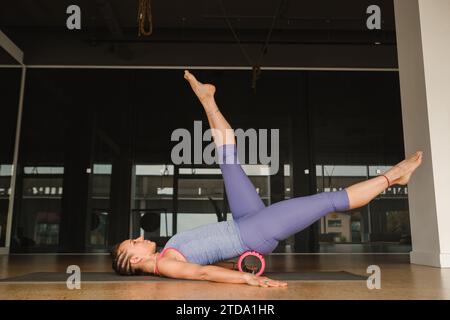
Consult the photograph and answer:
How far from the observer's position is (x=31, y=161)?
6.44 m

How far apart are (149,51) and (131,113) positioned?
3.35ft

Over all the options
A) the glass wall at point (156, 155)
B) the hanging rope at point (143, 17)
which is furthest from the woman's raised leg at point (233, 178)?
the glass wall at point (156, 155)

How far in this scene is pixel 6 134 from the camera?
6113mm

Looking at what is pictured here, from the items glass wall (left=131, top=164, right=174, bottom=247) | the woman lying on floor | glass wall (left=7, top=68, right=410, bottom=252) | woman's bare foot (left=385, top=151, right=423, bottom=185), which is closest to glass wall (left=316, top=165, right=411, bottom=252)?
glass wall (left=7, top=68, right=410, bottom=252)

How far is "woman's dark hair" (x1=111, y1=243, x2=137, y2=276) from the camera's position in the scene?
230cm

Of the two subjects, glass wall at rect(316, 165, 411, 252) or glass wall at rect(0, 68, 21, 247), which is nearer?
glass wall at rect(0, 68, 21, 247)

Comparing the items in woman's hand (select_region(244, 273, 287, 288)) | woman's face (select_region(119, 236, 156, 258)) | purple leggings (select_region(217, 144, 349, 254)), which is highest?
purple leggings (select_region(217, 144, 349, 254))

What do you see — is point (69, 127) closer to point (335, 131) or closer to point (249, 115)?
point (249, 115)

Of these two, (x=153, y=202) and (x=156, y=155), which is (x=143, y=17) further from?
(x=153, y=202)

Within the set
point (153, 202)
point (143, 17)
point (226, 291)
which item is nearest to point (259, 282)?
point (226, 291)

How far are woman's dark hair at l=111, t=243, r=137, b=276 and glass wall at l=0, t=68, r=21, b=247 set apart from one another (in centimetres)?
438

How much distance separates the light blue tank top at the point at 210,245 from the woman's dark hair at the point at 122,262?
231mm

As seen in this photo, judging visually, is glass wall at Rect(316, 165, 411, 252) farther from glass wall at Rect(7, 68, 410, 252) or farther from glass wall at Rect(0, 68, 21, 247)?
glass wall at Rect(0, 68, 21, 247)

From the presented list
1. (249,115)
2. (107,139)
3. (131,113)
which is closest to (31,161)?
(107,139)
